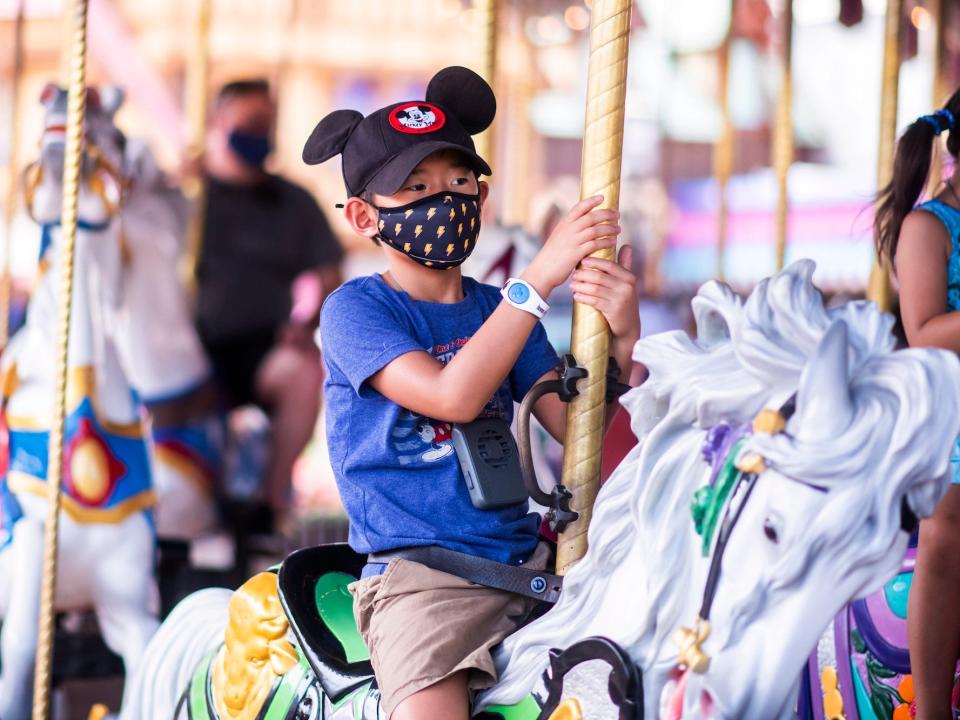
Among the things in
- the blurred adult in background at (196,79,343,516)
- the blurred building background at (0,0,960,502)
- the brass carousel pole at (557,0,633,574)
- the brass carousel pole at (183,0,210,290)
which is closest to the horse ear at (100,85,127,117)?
the brass carousel pole at (183,0,210,290)

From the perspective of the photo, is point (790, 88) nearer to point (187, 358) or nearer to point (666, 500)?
point (187, 358)

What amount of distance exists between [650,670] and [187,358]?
3194mm

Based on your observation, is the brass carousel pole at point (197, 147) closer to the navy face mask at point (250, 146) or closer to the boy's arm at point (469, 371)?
the navy face mask at point (250, 146)

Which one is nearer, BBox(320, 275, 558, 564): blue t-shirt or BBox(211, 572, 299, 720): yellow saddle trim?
BBox(320, 275, 558, 564): blue t-shirt

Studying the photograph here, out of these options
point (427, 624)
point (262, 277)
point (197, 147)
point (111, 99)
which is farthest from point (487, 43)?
point (262, 277)

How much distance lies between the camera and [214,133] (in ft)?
18.4

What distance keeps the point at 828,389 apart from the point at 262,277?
4.29m

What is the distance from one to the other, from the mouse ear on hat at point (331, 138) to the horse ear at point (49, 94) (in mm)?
1844

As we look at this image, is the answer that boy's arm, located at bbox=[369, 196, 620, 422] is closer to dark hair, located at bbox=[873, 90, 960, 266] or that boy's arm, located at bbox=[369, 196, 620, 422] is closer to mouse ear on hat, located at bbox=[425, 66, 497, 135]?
mouse ear on hat, located at bbox=[425, 66, 497, 135]

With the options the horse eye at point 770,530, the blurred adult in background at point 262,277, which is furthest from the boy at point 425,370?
the blurred adult in background at point 262,277

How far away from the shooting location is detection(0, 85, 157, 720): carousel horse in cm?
311

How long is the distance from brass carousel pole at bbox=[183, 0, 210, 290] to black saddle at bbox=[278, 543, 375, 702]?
3.16m

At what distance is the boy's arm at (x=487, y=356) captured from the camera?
173 cm

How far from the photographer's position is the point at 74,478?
3.19 m
